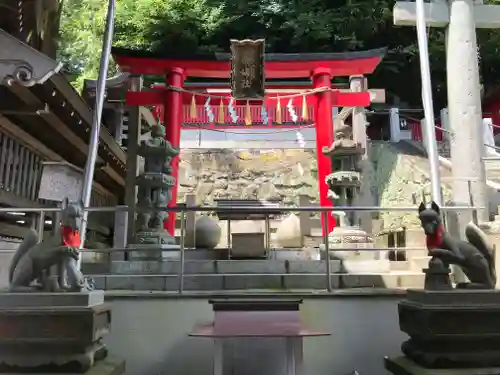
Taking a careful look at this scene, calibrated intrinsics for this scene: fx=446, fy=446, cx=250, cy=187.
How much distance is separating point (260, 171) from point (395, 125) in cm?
680

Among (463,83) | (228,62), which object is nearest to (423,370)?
(463,83)

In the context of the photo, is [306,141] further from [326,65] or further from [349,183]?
[349,183]

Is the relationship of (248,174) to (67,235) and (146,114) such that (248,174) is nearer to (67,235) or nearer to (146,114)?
(146,114)

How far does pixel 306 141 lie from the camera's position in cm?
1922

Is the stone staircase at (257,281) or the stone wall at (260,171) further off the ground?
the stone wall at (260,171)

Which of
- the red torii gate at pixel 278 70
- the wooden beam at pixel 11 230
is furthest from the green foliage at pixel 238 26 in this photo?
the wooden beam at pixel 11 230

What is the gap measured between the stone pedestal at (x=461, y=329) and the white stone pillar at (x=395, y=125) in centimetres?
1791

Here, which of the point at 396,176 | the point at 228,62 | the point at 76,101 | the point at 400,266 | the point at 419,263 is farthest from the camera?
the point at 396,176

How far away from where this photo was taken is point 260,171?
773 inches

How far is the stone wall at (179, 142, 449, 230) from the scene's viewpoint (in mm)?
18656

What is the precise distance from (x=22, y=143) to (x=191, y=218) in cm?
315

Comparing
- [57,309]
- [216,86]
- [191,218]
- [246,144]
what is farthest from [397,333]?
[246,144]

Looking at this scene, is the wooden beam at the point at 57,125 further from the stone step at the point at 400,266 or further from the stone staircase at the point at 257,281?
the stone step at the point at 400,266

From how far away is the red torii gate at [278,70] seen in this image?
38.5 ft
